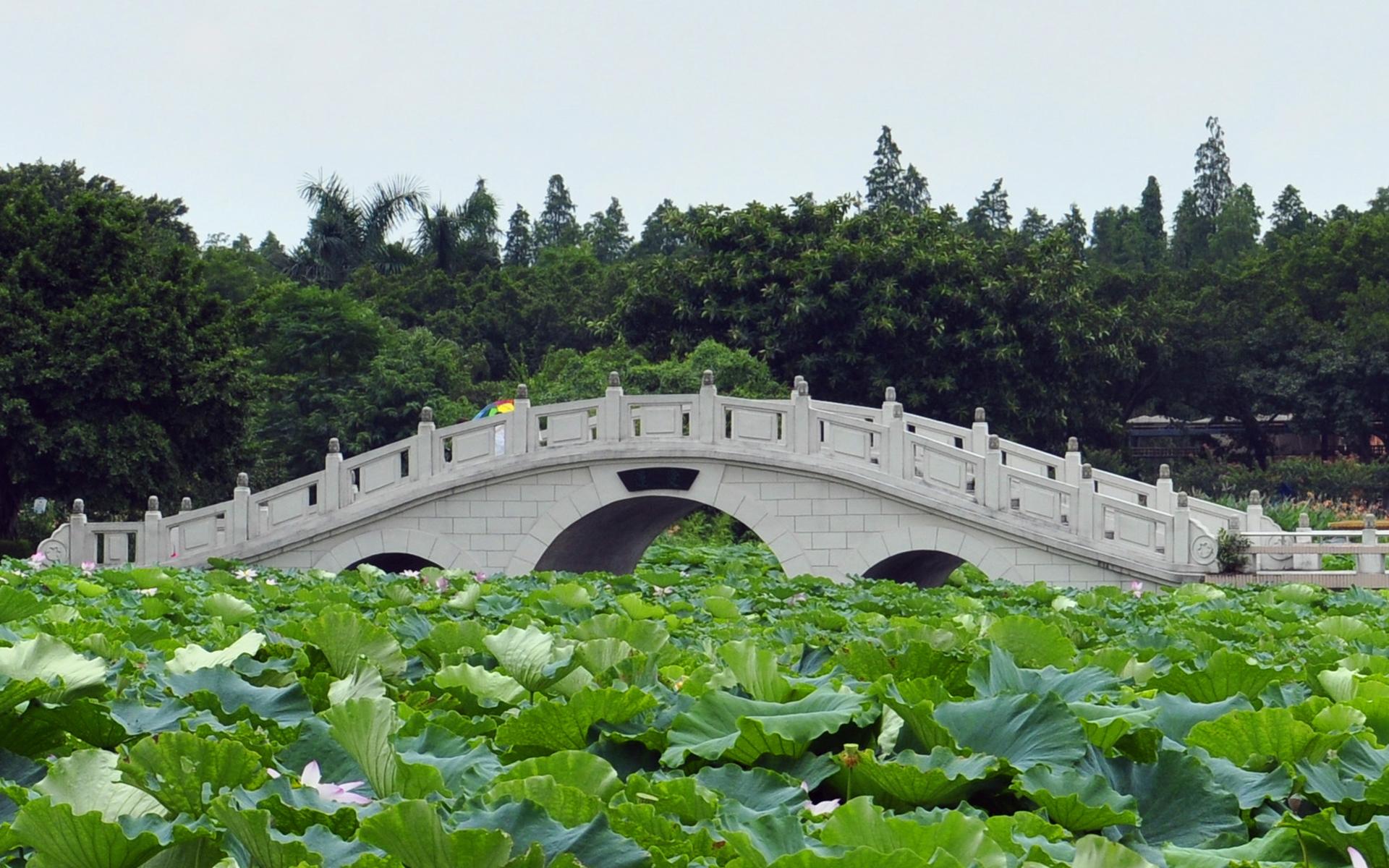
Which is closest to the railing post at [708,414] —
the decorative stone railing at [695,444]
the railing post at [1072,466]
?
the decorative stone railing at [695,444]

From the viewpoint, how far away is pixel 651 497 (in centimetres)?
2284

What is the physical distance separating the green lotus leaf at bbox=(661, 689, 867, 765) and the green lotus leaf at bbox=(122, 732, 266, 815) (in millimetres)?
656

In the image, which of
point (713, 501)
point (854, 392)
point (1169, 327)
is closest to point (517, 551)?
point (713, 501)

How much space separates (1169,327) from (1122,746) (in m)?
45.0

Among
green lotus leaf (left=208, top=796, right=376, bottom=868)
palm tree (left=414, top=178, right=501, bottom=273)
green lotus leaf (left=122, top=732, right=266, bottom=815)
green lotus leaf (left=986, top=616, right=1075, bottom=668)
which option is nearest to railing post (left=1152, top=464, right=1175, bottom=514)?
green lotus leaf (left=986, top=616, right=1075, bottom=668)

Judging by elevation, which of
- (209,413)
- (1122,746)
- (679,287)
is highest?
(679,287)

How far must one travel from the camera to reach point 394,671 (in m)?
3.37

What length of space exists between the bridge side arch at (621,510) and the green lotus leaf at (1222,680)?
61.3 feet

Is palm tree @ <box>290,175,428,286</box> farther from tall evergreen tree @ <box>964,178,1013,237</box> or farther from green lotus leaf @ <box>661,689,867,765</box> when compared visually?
green lotus leaf @ <box>661,689,867,765</box>

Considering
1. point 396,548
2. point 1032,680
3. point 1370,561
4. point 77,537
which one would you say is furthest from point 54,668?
point 396,548

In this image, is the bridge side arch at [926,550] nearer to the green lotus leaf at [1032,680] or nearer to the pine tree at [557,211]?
the green lotus leaf at [1032,680]

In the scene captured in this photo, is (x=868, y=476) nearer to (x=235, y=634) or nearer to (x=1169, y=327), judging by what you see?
(x=235, y=634)

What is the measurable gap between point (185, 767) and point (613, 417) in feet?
67.0

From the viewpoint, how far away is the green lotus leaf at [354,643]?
132 inches
